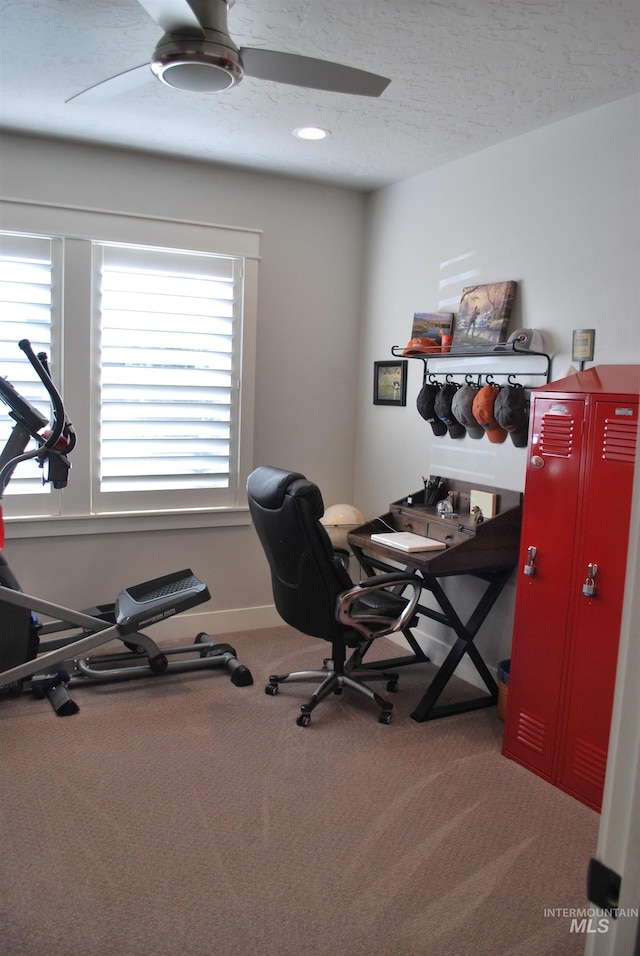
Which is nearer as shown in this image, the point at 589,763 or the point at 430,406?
the point at 589,763

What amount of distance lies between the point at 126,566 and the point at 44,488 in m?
0.65

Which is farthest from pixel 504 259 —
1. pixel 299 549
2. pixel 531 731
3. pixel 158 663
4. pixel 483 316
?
pixel 158 663

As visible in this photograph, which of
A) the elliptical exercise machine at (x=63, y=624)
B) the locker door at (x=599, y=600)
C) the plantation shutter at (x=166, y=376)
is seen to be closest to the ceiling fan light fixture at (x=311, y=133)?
the plantation shutter at (x=166, y=376)

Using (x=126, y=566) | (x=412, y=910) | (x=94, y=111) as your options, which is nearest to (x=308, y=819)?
(x=412, y=910)

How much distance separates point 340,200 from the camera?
461 cm

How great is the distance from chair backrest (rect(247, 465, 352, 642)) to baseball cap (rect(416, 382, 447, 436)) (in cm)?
112

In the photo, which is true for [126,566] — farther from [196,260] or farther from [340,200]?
[340,200]

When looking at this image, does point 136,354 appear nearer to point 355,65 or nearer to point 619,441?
point 355,65

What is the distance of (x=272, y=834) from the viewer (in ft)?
8.26

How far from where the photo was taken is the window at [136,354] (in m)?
3.87

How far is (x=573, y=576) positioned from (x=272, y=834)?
1.48 metres

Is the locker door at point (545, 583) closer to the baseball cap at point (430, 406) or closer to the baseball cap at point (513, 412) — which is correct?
the baseball cap at point (513, 412)

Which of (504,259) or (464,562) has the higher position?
(504,259)

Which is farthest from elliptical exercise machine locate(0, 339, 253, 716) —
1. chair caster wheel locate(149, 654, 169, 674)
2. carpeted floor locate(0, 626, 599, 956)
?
carpeted floor locate(0, 626, 599, 956)
